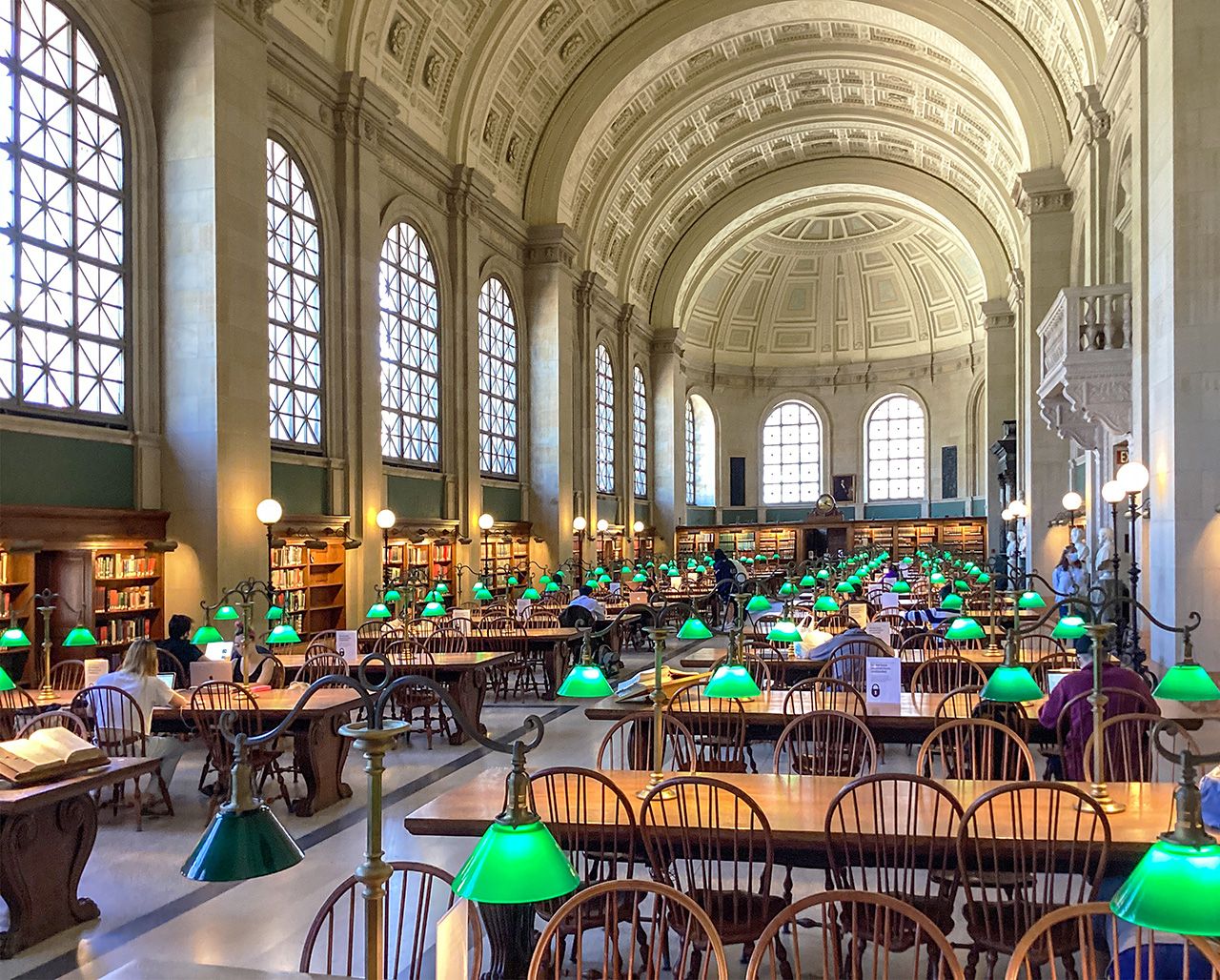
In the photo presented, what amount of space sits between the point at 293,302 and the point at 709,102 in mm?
15098

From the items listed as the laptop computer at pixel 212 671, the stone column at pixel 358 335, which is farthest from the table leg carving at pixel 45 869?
the stone column at pixel 358 335

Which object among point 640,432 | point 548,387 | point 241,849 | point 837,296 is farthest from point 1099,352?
point 837,296

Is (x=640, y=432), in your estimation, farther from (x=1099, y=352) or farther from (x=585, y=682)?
(x=585, y=682)

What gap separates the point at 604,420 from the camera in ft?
96.5

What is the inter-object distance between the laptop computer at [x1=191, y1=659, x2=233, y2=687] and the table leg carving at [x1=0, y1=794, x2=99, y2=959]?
9.94ft

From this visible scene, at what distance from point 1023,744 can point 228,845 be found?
397 cm

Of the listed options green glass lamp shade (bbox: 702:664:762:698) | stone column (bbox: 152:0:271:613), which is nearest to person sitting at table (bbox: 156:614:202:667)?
stone column (bbox: 152:0:271:613)

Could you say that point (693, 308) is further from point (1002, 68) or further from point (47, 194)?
point (47, 194)

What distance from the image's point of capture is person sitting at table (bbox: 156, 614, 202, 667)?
9625mm

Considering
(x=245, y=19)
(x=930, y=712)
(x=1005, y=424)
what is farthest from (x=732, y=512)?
(x=930, y=712)

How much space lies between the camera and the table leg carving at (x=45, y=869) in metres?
5.21

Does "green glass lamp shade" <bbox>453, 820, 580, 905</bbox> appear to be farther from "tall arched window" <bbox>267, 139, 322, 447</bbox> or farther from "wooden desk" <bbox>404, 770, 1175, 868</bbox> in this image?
"tall arched window" <bbox>267, 139, 322, 447</bbox>

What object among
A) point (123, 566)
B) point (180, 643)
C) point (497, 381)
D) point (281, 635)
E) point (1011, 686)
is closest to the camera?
point (1011, 686)

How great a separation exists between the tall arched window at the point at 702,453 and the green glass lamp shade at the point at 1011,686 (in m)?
35.1
